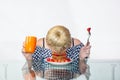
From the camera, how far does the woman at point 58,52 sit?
3.00ft

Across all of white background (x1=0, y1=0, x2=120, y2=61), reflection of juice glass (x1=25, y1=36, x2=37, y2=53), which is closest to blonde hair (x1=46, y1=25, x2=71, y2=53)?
reflection of juice glass (x1=25, y1=36, x2=37, y2=53)

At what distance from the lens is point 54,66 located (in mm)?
983

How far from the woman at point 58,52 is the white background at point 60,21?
0.75m

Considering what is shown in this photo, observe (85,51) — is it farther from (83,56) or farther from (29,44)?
(29,44)

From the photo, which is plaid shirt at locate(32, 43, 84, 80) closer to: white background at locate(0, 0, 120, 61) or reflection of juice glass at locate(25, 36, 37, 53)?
reflection of juice glass at locate(25, 36, 37, 53)

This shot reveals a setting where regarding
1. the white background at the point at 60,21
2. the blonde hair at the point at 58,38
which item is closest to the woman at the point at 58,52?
the blonde hair at the point at 58,38

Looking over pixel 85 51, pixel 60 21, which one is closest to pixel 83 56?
pixel 85 51

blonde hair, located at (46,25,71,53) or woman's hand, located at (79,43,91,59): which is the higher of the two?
blonde hair, located at (46,25,71,53)

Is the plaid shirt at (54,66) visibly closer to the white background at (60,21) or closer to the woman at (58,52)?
the woman at (58,52)

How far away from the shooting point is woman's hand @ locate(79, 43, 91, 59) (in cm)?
103
